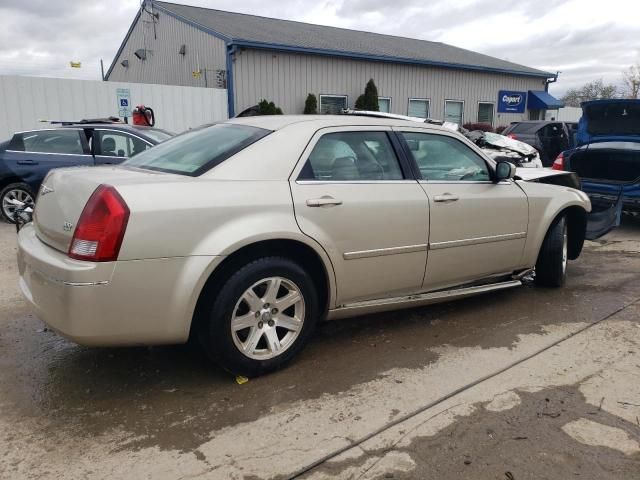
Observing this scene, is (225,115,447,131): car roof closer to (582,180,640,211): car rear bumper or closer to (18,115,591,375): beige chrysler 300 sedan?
(18,115,591,375): beige chrysler 300 sedan

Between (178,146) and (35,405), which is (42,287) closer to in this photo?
(35,405)

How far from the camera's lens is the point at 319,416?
9.22 feet

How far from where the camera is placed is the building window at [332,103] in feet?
57.4

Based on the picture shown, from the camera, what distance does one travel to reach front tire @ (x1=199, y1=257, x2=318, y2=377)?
9.63ft

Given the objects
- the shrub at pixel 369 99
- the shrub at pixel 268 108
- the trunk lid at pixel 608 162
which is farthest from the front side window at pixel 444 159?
the shrub at pixel 369 99

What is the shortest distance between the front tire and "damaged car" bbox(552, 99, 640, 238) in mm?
5192

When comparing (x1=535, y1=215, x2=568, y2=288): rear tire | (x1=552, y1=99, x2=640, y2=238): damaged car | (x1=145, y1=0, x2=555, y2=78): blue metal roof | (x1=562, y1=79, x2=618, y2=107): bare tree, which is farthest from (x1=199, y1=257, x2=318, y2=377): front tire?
(x1=562, y1=79, x2=618, y2=107): bare tree

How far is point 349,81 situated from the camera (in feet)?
59.0

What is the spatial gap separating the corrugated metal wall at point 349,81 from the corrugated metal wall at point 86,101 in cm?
122

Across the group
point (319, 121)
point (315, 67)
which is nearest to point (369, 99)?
point (315, 67)

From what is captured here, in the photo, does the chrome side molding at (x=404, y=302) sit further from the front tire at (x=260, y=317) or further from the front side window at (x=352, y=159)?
the front side window at (x=352, y=159)

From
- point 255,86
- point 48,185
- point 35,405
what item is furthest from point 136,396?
point 255,86

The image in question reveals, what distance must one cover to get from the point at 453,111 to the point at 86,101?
1436cm

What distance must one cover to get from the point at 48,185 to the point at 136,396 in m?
1.35
